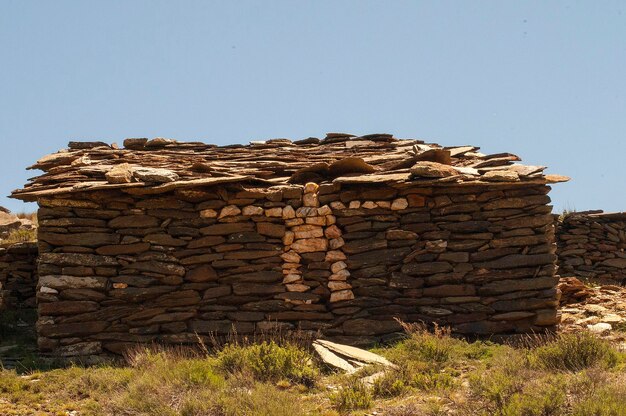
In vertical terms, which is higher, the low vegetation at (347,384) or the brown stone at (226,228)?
the brown stone at (226,228)

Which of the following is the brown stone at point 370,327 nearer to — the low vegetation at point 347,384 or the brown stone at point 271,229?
the low vegetation at point 347,384

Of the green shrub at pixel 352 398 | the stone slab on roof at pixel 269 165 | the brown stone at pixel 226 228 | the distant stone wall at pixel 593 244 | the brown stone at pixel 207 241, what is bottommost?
the green shrub at pixel 352 398

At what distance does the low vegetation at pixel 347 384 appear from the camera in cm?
747

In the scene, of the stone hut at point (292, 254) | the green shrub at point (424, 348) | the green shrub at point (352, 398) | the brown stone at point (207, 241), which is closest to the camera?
the green shrub at point (352, 398)

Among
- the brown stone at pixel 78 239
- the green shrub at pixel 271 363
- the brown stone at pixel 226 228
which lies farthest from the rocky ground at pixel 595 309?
the brown stone at pixel 78 239

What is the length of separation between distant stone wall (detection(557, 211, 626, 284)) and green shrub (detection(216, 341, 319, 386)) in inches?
286

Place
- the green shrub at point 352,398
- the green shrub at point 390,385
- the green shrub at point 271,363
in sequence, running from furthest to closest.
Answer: the green shrub at point 271,363, the green shrub at point 390,385, the green shrub at point 352,398

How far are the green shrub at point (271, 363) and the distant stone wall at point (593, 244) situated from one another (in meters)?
7.26

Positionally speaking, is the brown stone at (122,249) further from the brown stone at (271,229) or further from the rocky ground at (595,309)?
the rocky ground at (595,309)

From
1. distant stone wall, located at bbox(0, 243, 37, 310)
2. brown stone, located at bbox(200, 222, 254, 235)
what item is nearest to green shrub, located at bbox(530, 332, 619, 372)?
brown stone, located at bbox(200, 222, 254, 235)

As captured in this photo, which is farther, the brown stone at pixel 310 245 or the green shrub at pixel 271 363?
A: the brown stone at pixel 310 245

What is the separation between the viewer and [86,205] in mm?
10914

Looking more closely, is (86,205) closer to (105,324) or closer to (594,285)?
(105,324)

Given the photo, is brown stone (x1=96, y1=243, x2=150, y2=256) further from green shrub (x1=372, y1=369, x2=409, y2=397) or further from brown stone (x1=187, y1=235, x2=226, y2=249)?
green shrub (x1=372, y1=369, x2=409, y2=397)
